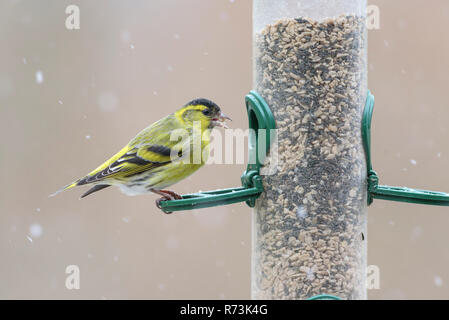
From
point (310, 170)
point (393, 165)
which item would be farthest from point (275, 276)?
point (393, 165)

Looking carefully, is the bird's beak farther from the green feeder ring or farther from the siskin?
the green feeder ring

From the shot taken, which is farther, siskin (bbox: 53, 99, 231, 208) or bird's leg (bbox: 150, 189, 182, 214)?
siskin (bbox: 53, 99, 231, 208)

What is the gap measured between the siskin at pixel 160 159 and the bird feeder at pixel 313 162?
1.56ft

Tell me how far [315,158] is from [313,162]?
0.10 feet

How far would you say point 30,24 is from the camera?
9508 mm

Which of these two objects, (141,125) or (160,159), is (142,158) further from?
(141,125)

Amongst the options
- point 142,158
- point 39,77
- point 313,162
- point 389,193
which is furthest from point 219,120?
point 39,77

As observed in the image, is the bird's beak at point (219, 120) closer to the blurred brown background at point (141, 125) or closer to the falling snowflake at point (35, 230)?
the blurred brown background at point (141, 125)

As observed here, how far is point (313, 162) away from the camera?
4.63m

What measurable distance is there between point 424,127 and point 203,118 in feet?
14.2

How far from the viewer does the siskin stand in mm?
5133

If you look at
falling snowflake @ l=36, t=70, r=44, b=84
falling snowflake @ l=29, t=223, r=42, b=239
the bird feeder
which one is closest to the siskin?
the bird feeder

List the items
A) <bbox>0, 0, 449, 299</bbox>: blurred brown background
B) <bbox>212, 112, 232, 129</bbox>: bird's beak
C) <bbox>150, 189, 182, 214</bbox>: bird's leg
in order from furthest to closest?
<bbox>0, 0, 449, 299</bbox>: blurred brown background
<bbox>212, 112, 232, 129</bbox>: bird's beak
<bbox>150, 189, 182, 214</bbox>: bird's leg

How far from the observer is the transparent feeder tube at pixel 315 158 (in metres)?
4.56
